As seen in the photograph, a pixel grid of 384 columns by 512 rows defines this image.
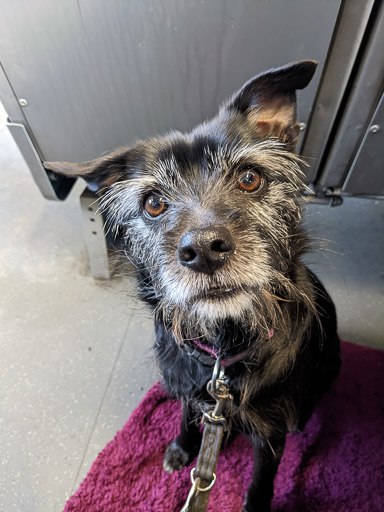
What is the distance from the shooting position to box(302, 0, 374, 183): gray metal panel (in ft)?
3.39

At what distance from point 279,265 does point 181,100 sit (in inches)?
29.4

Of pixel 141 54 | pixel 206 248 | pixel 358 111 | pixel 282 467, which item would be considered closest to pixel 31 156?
pixel 141 54

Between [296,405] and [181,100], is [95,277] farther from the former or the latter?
[296,405]

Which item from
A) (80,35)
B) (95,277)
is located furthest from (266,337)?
(95,277)

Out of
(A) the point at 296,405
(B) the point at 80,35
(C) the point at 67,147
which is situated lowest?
(A) the point at 296,405

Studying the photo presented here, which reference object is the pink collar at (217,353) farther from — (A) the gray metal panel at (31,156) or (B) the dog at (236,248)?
(A) the gray metal panel at (31,156)

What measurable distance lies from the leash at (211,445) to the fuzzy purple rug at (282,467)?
50cm

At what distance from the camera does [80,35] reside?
1.16 metres

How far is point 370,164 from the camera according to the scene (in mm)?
1348

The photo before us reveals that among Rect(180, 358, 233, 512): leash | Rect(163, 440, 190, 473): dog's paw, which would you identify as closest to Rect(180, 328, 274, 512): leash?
Rect(180, 358, 233, 512): leash

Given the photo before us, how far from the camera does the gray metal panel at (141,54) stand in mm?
1070

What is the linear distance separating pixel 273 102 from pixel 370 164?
599mm

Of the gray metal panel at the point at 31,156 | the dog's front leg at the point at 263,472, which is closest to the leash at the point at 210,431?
the dog's front leg at the point at 263,472

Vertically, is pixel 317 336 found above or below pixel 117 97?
below
